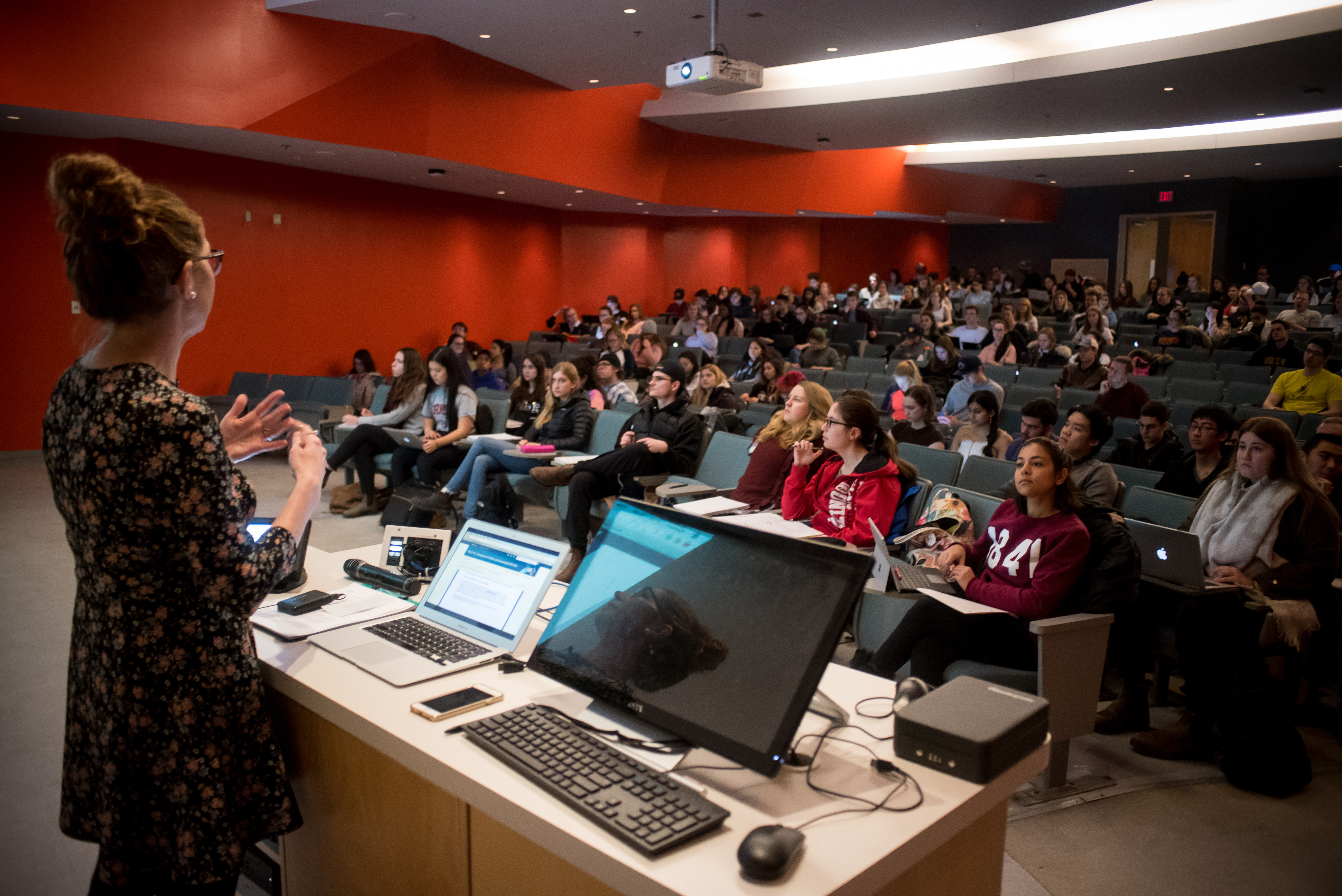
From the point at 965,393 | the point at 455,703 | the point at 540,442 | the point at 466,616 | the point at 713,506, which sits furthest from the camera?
the point at 965,393

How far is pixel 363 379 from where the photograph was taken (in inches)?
373

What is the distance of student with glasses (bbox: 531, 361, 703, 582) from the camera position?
17.3 ft

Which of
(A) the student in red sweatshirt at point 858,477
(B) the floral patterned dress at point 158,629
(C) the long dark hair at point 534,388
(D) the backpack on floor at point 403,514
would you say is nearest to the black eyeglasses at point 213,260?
(B) the floral patterned dress at point 158,629

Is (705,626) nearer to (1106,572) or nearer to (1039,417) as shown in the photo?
(1106,572)

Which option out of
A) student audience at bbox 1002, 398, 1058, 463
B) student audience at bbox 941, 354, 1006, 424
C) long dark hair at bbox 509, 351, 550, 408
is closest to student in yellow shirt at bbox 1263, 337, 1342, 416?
student audience at bbox 941, 354, 1006, 424

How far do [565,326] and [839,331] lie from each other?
4.20m

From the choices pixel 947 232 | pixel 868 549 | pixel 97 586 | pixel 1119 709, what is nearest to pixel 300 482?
pixel 97 586

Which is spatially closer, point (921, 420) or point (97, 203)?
point (97, 203)

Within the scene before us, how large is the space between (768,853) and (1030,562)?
2133mm

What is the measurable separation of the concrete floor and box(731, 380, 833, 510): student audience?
1.91 m

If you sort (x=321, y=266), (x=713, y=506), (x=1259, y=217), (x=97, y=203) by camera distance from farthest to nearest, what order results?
(x=1259, y=217)
(x=321, y=266)
(x=713, y=506)
(x=97, y=203)

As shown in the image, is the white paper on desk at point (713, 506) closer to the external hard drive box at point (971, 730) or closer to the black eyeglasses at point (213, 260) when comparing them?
the external hard drive box at point (971, 730)

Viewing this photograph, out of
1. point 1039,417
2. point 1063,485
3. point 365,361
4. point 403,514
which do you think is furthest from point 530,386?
point 1063,485

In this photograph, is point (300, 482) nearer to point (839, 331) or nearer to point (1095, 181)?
point (839, 331)
